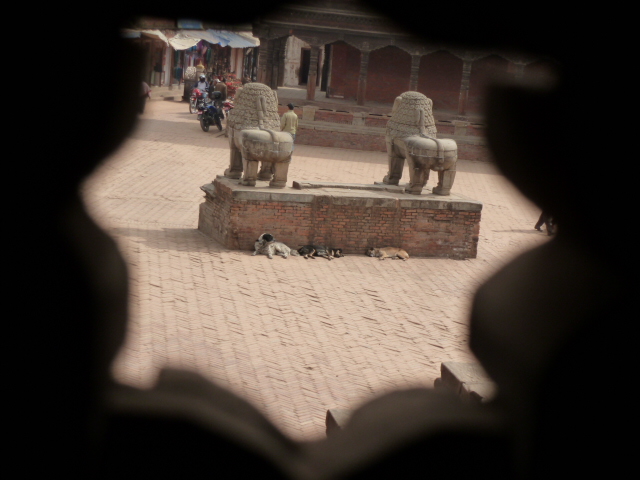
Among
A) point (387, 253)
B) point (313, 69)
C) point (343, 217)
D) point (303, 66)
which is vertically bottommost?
point (303, 66)

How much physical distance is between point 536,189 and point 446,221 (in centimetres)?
997

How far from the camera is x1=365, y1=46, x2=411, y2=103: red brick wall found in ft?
89.9

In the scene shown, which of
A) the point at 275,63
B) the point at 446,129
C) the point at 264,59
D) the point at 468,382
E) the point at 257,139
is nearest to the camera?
the point at 468,382

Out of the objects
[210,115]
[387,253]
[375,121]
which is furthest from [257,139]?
[375,121]

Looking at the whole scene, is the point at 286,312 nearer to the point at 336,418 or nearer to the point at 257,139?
the point at 257,139

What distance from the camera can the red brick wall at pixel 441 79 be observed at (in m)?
27.4

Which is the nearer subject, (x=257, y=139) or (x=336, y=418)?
(x=336, y=418)

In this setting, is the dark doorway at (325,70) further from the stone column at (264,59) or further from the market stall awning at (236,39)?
the stone column at (264,59)

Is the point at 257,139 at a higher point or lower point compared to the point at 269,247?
higher

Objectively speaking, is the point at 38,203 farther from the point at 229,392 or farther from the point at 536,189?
the point at 536,189

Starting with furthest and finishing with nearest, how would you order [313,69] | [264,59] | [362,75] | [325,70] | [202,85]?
1. [325,70]
2. [202,85]
3. [313,69]
4. [264,59]
5. [362,75]

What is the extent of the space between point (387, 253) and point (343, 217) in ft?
2.77

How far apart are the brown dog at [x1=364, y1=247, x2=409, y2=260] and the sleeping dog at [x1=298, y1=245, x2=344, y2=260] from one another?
485mm

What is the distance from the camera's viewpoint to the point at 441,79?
27516 millimetres
